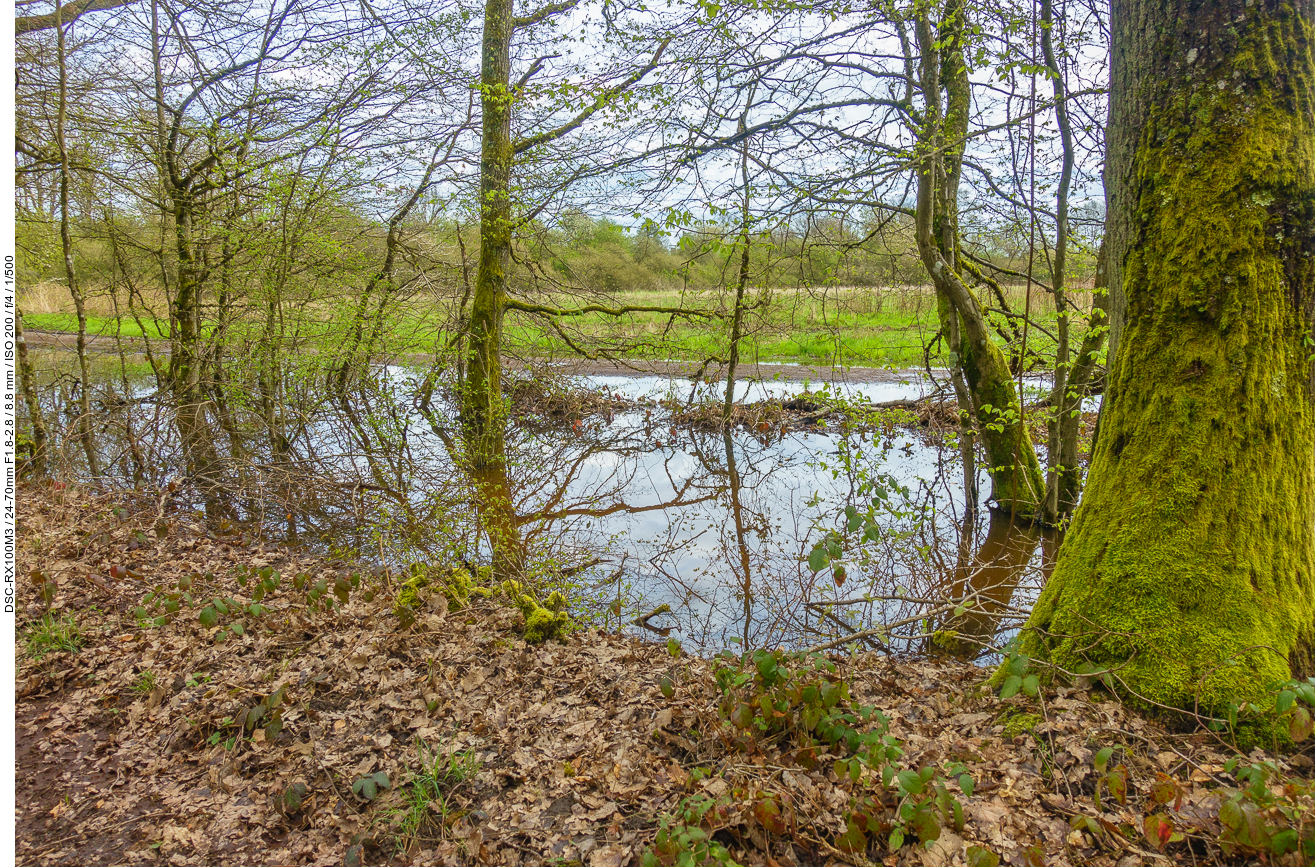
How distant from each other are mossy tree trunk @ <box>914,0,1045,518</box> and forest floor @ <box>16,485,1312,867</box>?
3783 millimetres

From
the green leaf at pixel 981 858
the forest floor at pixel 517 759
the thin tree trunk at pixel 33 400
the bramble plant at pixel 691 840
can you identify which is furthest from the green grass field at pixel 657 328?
the green leaf at pixel 981 858

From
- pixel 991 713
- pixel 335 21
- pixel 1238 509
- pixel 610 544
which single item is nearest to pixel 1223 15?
pixel 1238 509

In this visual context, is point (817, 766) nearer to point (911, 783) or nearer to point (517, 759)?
point (911, 783)

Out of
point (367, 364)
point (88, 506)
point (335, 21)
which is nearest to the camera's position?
point (88, 506)

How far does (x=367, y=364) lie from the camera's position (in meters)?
10.0

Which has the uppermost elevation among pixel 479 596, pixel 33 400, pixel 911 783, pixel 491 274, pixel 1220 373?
pixel 491 274

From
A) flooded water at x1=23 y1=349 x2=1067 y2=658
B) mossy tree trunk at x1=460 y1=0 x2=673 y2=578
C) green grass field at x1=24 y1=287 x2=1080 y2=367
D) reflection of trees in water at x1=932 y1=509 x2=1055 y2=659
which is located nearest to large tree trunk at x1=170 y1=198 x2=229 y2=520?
flooded water at x1=23 y1=349 x2=1067 y2=658

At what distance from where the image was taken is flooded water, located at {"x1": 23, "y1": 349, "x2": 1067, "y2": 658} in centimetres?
519

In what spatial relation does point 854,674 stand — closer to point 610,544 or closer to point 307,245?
point 610,544

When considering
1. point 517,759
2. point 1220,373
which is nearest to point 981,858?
point 517,759

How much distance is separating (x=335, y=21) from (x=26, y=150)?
3.95m

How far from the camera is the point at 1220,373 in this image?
276 centimetres

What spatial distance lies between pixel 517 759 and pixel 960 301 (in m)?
6.03

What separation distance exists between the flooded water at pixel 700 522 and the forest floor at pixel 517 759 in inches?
32.8
